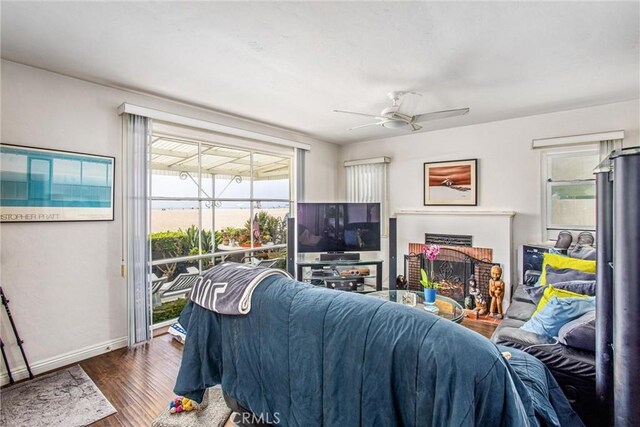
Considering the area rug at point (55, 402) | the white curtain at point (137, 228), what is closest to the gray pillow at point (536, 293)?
the area rug at point (55, 402)

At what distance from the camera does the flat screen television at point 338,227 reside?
431 centimetres

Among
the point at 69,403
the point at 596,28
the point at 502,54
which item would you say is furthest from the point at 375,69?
the point at 69,403

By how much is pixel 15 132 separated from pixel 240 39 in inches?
76.4

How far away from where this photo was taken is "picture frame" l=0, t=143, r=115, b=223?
2.33 m

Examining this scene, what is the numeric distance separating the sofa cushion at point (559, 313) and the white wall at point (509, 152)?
207cm

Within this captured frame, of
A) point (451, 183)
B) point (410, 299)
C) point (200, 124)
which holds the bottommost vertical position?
point (410, 299)

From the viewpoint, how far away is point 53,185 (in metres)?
2.53

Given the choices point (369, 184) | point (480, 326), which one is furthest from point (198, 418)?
point (369, 184)

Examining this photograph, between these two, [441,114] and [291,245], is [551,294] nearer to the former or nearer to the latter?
[441,114]

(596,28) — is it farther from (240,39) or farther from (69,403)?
(69,403)

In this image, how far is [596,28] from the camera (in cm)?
189

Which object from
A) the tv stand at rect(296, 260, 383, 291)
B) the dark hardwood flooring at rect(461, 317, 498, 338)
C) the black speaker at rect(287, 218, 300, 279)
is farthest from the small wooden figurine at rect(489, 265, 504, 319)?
the black speaker at rect(287, 218, 300, 279)

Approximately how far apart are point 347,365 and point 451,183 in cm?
385

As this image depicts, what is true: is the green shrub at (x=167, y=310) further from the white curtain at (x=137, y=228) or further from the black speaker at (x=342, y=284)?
the black speaker at (x=342, y=284)
